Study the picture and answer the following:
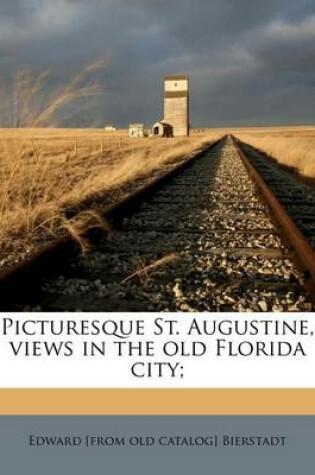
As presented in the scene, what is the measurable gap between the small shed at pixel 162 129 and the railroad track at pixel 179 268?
6037cm

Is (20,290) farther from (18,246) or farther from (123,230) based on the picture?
(123,230)

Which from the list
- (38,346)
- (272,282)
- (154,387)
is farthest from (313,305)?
(38,346)

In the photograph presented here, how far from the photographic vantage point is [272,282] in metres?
4.08

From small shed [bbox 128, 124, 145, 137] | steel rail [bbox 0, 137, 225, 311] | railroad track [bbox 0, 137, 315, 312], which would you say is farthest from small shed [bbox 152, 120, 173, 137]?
steel rail [bbox 0, 137, 225, 311]

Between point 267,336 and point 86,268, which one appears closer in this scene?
point 267,336

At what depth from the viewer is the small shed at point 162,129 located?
66562mm

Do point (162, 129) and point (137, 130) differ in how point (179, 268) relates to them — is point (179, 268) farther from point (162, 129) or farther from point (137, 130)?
point (137, 130)

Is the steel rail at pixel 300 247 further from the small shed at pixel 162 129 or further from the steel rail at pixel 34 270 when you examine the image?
the small shed at pixel 162 129

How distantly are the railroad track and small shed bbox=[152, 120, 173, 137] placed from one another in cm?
6037

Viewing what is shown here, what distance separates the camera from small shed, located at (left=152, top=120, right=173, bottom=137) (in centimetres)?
6656

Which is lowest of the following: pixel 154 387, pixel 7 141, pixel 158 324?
pixel 154 387

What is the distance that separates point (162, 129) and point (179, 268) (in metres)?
63.6

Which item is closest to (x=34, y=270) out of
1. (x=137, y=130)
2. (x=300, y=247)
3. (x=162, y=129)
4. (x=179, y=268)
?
(x=179, y=268)

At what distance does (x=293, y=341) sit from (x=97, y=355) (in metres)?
0.95
